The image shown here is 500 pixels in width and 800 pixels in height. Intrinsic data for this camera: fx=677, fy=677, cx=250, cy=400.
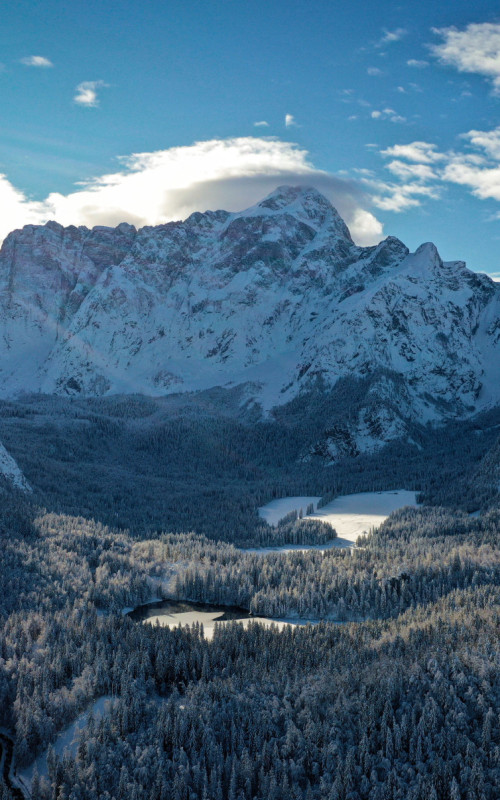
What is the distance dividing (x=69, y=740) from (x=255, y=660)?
A: 15.8 m

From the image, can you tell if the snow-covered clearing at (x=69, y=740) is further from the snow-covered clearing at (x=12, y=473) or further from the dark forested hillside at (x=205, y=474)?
the snow-covered clearing at (x=12, y=473)

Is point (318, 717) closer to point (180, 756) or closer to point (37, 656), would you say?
point (180, 756)

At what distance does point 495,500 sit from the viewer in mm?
109688

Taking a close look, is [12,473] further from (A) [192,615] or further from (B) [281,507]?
(B) [281,507]

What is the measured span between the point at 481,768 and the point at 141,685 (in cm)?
2424

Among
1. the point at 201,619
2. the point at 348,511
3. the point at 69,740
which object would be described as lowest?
the point at 69,740

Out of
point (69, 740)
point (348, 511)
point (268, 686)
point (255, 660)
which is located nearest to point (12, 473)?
point (348, 511)

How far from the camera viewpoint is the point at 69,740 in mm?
45938

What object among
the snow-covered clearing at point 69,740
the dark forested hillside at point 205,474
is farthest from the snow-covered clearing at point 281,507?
the snow-covered clearing at point 69,740

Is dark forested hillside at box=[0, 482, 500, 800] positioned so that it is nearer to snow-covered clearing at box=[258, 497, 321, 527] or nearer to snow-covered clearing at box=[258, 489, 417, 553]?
snow-covered clearing at box=[258, 489, 417, 553]

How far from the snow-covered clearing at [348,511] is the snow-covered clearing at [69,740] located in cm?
5636

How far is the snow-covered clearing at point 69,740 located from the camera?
1750 inches

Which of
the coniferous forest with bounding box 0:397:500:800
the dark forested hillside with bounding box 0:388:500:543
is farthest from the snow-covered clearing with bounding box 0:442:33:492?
the coniferous forest with bounding box 0:397:500:800

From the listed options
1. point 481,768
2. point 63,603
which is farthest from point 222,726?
point 63,603
